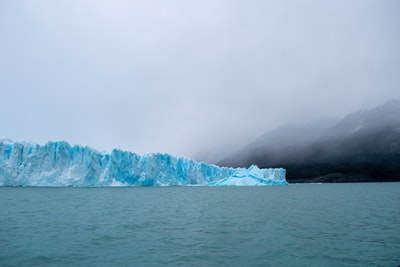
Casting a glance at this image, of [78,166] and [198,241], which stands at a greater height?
[78,166]

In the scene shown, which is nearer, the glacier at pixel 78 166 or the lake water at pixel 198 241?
the lake water at pixel 198 241

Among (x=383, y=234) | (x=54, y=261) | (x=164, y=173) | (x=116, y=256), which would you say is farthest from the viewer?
(x=164, y=173)

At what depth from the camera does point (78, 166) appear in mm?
41562

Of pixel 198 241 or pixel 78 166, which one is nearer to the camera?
pixel 198 241

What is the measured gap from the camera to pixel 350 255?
853cm

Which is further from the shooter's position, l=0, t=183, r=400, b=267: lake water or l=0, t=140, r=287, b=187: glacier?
l=0, t=140, r=287, b=187: glacier

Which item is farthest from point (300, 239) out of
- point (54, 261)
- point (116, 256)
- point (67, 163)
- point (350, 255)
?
point (67, 163)

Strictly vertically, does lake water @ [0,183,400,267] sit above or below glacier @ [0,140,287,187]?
below

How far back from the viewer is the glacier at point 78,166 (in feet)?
129

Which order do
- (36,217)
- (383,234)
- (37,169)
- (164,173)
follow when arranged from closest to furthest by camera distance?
1. (383,234)
2. (36,217)
3. (37,169)
4. (164,173)

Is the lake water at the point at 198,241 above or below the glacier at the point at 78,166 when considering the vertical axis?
below

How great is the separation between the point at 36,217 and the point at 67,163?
27.9 metres

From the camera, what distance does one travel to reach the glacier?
129 feet

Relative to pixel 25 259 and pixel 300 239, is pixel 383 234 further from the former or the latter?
pixel 25 259
